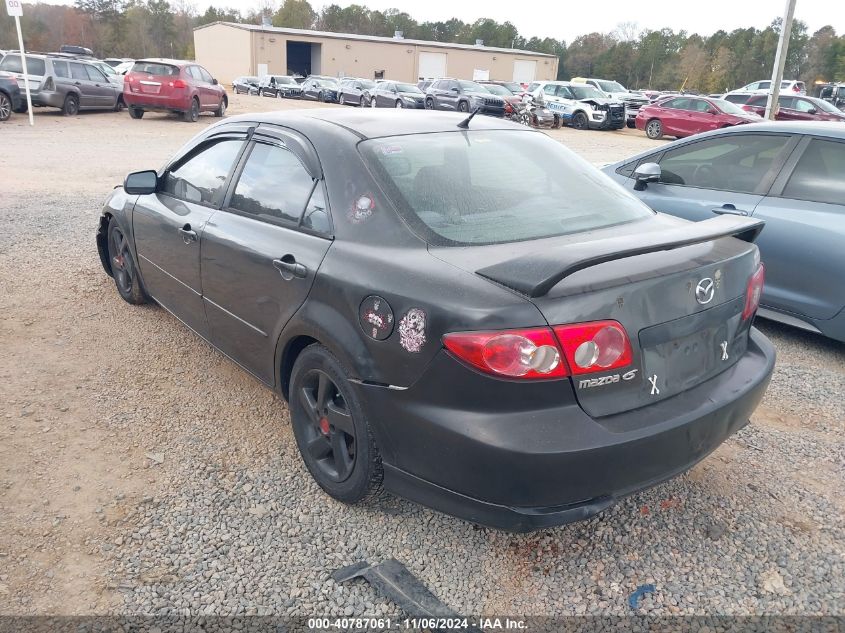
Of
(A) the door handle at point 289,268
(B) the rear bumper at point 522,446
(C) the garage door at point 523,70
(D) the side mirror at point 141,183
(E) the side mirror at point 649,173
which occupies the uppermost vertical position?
(C) the garage door at point 523,70

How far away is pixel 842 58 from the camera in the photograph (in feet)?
219

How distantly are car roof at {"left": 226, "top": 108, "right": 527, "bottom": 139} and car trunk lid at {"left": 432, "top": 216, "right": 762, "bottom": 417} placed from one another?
36.5 inches

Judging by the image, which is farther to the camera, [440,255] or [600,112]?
[600,112]

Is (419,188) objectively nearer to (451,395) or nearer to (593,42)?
(451,395)

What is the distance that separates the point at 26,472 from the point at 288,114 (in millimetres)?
2096

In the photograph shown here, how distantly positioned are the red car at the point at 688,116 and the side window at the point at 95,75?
57.0 ft

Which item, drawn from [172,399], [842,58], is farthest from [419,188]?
[842,58]

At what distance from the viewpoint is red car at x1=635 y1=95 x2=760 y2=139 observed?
20742mm

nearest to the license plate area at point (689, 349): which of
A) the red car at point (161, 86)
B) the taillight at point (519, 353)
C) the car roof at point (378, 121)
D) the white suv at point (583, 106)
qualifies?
the taillight at point (519, 353)

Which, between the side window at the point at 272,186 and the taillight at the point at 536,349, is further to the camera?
the side window at the point at 272,186

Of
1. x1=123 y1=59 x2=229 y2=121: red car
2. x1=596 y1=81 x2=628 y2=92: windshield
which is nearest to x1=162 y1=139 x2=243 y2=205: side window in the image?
x1=123 y1=59 x2=229 y2=121: red car

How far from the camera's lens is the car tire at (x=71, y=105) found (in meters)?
19.0

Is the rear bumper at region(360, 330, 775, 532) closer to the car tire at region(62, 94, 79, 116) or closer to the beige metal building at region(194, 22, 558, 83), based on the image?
the car tire at region(62, 94, 79, 116)

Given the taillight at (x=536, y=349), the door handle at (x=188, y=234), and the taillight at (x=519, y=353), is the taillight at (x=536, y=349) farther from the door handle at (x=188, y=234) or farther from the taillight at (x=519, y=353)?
the door handle at (x=188, y=234)
